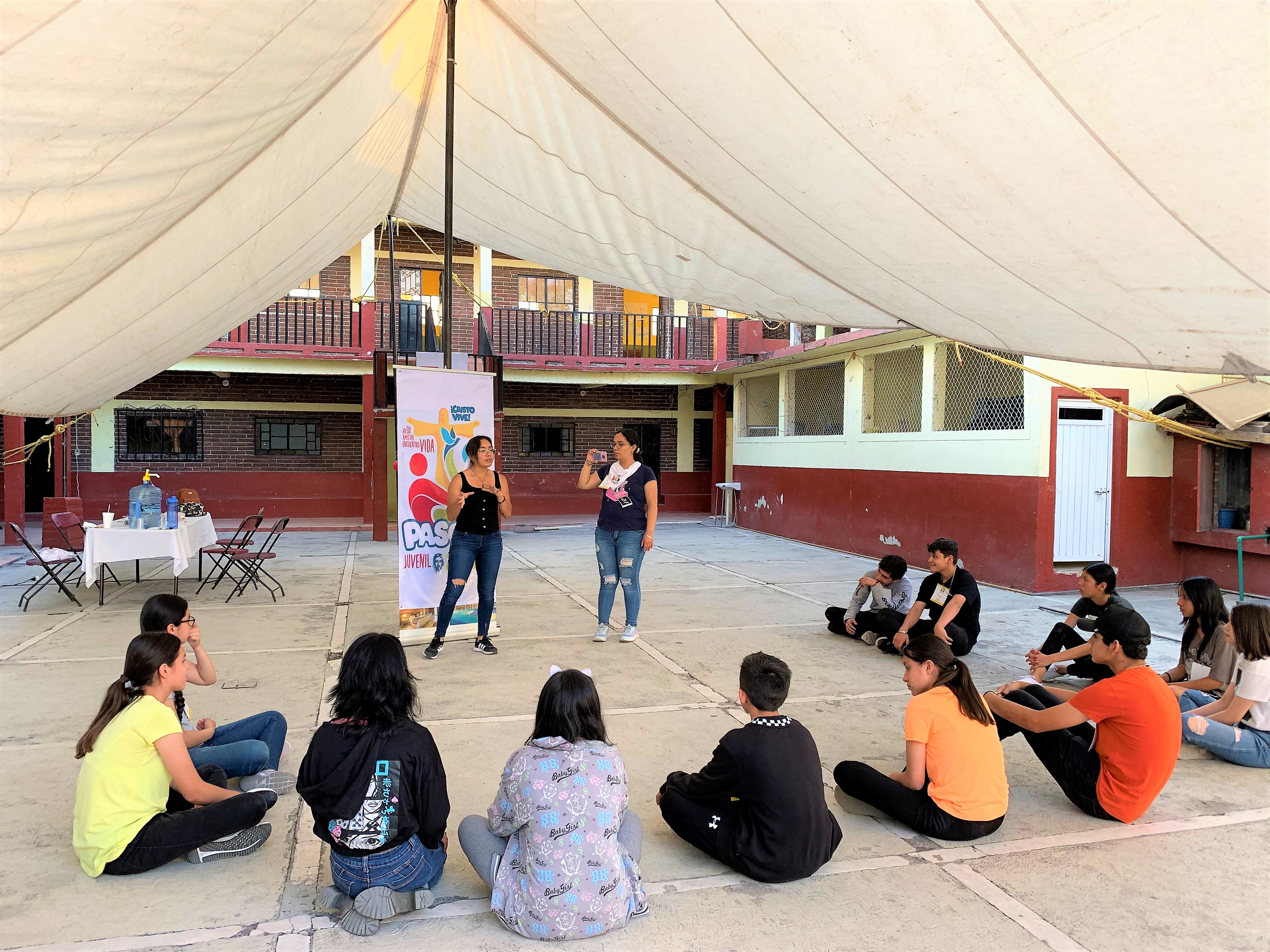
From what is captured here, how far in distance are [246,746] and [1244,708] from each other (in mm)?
4438

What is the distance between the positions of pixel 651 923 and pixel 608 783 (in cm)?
53

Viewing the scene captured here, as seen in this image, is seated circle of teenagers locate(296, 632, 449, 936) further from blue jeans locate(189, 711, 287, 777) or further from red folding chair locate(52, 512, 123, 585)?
red folding chair locate(52, 512, 123, 585)

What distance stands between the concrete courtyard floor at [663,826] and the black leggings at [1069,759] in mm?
113

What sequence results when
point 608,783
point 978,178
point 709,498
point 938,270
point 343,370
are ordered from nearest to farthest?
point 608,783, point 978,178, point 938,270, point 343,370, point 709,498

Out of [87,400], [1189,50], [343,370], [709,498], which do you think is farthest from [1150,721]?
[709,498]

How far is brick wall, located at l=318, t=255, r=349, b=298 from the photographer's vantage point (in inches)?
686

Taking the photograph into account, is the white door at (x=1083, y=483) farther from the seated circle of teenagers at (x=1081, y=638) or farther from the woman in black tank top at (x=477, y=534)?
the woman in black tank top at (x=477, y=534)

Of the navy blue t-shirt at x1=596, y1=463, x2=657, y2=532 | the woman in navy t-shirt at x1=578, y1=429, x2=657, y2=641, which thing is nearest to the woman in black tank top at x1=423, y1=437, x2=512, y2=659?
the woman in navy t-shirt at x1=578, y1=429, x2=657, y2=641

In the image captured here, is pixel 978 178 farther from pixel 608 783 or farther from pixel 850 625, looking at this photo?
pixel 850 625

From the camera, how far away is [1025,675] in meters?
5.61

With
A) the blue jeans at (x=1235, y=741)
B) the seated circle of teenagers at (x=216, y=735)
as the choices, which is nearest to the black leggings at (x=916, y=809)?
the blue jeans at (x=1235, y=741)

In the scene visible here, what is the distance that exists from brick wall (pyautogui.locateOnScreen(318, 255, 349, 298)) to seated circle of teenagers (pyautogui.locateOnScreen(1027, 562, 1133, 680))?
15.5 m

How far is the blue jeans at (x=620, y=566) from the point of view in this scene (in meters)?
6.11

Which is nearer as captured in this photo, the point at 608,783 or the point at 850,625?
the point at 608,783
